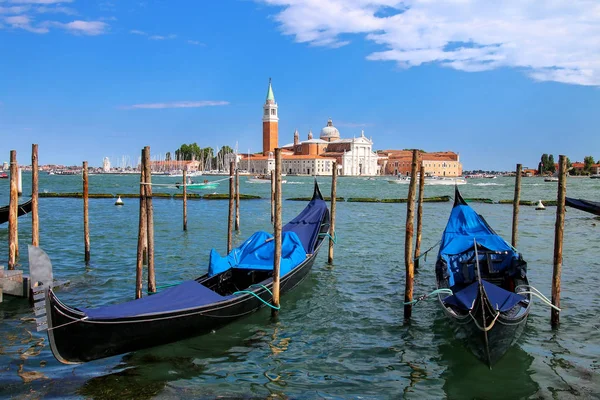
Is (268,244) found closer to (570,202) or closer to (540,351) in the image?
(540,351)

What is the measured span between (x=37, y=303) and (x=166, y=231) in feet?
30.2

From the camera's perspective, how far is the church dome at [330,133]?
8428 centimetres

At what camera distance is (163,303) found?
397 cm

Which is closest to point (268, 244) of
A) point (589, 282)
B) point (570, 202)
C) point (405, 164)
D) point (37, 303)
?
point (37, 303)

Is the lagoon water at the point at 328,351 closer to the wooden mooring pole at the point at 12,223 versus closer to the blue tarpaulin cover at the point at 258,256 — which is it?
the blue tarpaulin cover at the point at 258,256

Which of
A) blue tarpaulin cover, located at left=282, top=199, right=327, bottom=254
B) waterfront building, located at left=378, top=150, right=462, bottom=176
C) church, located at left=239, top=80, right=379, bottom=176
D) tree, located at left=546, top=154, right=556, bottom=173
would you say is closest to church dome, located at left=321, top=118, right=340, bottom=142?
church, located at left=239, top=80, right=379, bottom=176

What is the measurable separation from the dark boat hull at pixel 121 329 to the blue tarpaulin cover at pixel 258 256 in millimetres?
872

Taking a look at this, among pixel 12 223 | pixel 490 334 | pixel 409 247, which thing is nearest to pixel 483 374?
pixel 490 334

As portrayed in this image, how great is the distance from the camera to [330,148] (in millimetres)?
79938

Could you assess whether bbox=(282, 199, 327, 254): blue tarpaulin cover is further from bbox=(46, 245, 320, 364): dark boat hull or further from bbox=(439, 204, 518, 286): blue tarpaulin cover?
bbox=(46, 245, 320, 364): dark boat hull

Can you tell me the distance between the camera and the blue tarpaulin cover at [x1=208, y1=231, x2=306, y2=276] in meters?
5.46

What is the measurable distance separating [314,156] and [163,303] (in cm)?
7217

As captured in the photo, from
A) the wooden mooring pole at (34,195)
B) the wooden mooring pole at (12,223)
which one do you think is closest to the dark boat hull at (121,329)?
the wooden mooring pole at (34,195)

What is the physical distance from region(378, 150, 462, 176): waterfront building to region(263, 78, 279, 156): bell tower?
17.2 metres
